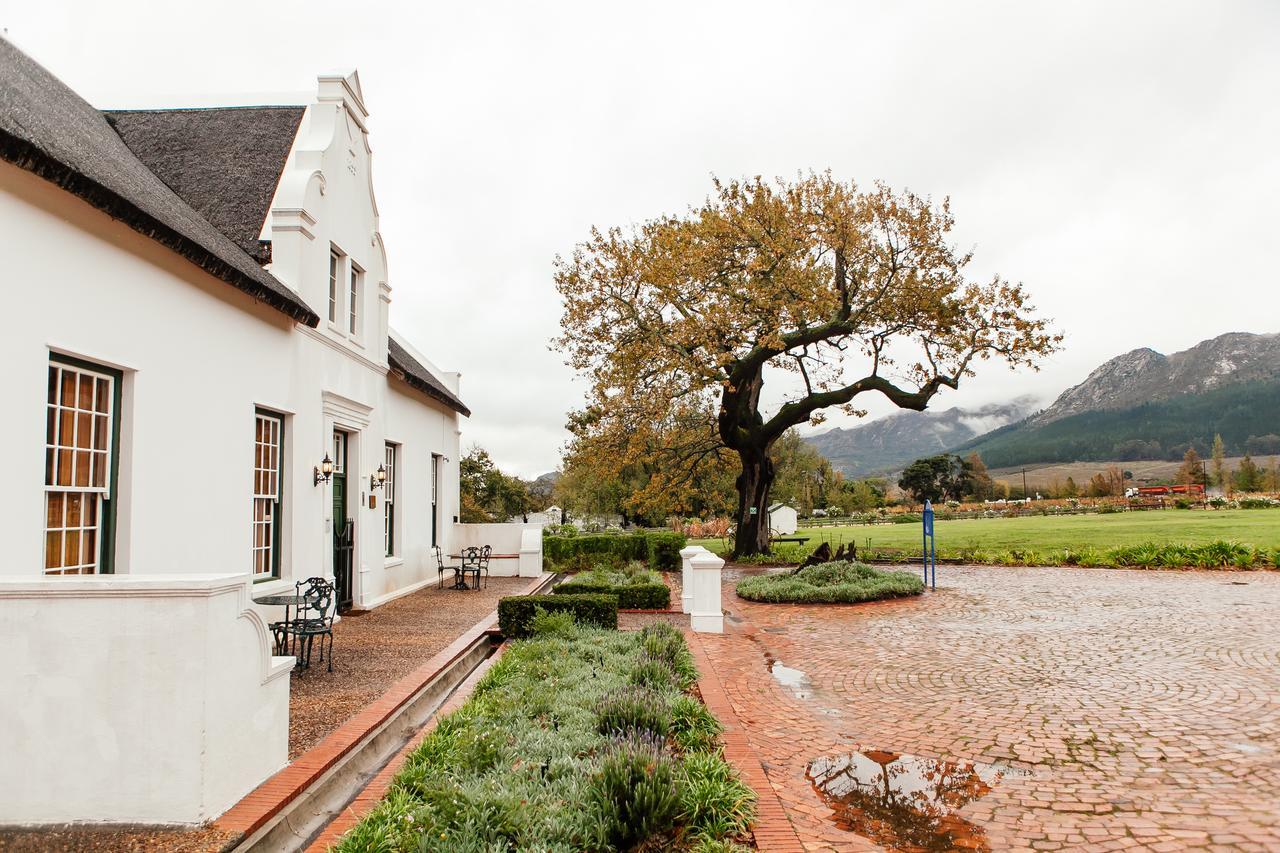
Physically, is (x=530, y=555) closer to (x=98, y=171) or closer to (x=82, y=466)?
(x=82, y=466)

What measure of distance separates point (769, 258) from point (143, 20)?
14252 mm

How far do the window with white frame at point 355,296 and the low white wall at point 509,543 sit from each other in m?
8.46

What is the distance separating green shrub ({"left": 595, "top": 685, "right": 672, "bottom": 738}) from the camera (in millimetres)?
5645

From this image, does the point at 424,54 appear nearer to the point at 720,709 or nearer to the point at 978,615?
the point at 720,709

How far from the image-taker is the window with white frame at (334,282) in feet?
42.7

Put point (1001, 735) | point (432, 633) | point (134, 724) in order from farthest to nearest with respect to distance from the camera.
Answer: point (432, 633) → point (1001, 735) → point (134, 724)

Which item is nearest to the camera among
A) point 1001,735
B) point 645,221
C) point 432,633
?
point 1001,735

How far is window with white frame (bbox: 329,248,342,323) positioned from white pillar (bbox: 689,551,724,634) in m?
7.75

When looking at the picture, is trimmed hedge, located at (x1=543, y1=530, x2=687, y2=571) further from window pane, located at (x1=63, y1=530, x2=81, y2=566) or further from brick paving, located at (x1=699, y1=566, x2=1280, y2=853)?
window pane, located at (x1=63, y1=530, x2=81, y2=566)

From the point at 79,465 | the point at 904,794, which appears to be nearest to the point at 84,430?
the point at 79,465

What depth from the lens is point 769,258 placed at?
19609 millimetres

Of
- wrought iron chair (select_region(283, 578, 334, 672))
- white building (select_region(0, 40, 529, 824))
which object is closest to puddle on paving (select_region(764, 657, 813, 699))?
wrought iron chair (select_region(283, 578, 334, 672))

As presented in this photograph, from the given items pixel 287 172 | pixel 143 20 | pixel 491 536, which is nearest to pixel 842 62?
pixel 287 172

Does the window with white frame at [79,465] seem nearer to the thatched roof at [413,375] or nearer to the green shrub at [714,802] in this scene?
the green shrub at [714,802]
